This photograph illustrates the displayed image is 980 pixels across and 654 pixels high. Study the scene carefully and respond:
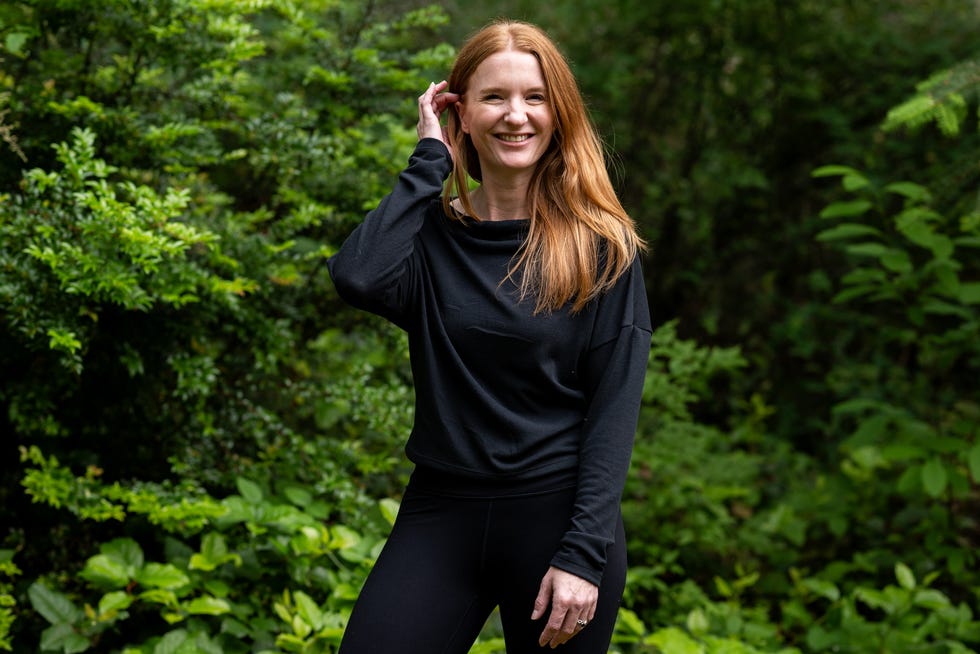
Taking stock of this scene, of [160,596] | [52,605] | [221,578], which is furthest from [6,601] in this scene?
[221,578]

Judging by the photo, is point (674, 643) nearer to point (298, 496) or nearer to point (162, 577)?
point (298, 496)

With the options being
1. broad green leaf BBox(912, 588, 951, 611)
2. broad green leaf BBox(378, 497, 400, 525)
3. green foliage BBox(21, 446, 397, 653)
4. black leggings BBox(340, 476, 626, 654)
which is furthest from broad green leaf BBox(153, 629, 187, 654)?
broad green leaf BBox(912, 588, 951, 611)

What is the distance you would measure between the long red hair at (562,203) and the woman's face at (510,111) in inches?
1.0

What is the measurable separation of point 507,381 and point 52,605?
1.84 m

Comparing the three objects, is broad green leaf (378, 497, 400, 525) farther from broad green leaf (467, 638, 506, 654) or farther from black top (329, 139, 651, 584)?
black top (329, 139, 651, 584)

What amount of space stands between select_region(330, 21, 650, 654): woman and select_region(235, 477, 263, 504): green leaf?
134 cm

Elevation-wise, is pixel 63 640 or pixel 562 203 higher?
pixel 562 203

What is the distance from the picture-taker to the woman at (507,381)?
1.99 meters

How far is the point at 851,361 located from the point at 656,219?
5.47 feet

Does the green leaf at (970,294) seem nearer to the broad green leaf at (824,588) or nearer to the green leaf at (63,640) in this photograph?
the broad green leaf at (824,588)

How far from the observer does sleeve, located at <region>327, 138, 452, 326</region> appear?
1.98 m

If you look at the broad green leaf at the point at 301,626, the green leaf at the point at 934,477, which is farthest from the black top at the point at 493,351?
the green leaf at the point at 934,477

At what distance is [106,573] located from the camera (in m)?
3.03

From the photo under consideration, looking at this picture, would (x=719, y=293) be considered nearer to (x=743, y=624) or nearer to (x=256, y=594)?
(x=743, y=624)
